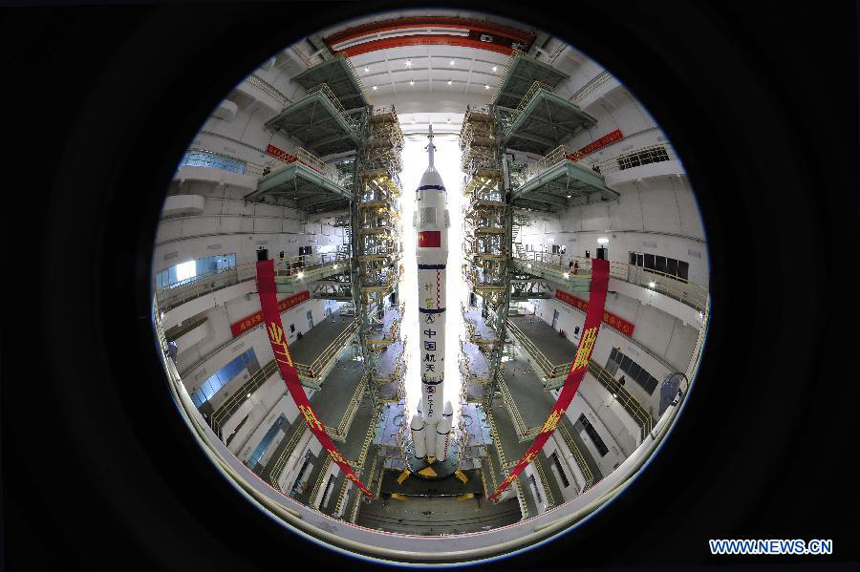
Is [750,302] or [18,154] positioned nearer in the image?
[18,154]

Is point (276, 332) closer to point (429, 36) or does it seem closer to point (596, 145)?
point (429, 36)

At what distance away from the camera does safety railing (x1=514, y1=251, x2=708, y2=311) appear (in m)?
2.80

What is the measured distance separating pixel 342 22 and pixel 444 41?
13.2 feet

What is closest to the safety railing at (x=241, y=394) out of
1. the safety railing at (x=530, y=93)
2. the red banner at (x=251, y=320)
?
the red banner at (x=251, y=320)

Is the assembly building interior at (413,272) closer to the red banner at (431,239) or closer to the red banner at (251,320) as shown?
the red banner at (251,320)

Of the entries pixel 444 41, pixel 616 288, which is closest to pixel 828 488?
pixel 616 288

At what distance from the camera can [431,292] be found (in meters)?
4.51

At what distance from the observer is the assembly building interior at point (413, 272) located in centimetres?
290

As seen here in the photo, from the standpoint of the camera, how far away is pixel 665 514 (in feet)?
3.77

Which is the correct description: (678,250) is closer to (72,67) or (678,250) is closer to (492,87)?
(492,87)

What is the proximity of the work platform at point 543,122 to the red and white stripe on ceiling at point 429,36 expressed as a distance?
36.5 inches

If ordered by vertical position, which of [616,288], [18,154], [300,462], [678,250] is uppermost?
[18,154]

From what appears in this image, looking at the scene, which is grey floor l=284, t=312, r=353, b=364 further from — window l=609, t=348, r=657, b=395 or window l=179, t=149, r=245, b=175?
window l=609, t=348, r=657, b=395

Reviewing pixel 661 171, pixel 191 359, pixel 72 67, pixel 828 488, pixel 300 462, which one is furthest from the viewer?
pixel 300 462
